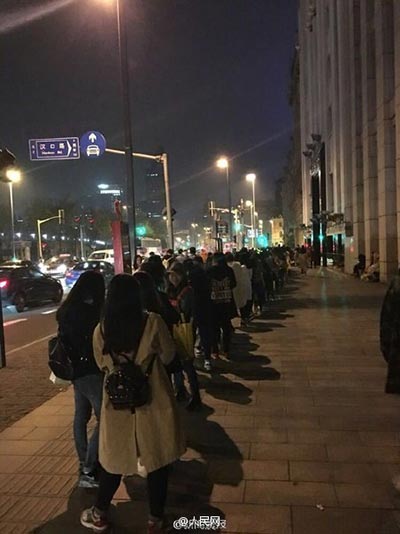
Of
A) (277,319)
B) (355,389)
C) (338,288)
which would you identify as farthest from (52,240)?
(355,389)

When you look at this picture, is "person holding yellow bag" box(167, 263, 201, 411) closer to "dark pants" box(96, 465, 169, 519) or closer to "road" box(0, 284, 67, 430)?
"road" box(0, 284, 67, 430)

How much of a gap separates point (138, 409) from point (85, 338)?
1026mm

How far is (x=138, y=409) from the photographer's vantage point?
11.3 ft

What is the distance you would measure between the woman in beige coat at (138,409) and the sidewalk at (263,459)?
0.72m

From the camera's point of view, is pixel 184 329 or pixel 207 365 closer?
pixel 184 329

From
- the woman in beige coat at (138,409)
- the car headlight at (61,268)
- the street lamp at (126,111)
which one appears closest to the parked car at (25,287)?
the street lamp at (126,111)

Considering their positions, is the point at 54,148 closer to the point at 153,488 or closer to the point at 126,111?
the point at 126,111

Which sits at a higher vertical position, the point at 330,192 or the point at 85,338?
the point at 330,192

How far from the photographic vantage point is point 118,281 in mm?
3594

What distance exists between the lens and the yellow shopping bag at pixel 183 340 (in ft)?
20.2

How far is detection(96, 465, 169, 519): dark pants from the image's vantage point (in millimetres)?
3553

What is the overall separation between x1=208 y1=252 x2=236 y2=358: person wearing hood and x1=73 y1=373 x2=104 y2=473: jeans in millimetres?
4420

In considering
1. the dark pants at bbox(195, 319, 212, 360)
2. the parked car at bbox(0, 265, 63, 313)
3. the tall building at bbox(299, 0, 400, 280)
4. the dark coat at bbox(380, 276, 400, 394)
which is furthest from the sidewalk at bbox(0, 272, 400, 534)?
the tall building at bbox(299, 0, 400, 280)

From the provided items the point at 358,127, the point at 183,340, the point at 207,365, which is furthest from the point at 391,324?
the point at 358,127
